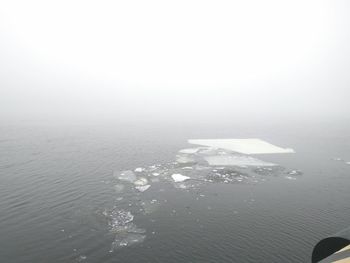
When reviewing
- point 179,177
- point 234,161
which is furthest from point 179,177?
point 234,161

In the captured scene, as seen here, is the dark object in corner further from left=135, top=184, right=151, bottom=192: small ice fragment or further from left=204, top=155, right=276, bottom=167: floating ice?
left=204, top=155, right=276, bottom=167: floating ice

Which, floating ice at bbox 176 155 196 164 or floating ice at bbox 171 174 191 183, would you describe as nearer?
floating ice at bbox 171 174 191 183

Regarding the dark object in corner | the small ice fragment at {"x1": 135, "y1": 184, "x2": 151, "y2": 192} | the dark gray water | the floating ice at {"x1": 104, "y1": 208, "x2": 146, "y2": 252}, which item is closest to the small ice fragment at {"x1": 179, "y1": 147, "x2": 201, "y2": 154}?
the dark gray water

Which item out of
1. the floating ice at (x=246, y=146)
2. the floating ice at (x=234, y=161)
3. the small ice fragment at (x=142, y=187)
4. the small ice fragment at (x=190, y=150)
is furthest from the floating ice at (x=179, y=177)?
the floating ice at (x=246, y=146)

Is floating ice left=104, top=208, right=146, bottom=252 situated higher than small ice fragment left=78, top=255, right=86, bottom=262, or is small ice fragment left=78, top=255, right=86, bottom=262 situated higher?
floating ice left=104, top=208, right=146, bottom=252

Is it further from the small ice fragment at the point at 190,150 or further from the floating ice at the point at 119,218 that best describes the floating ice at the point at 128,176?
the small ice fragment at the point at 190,150

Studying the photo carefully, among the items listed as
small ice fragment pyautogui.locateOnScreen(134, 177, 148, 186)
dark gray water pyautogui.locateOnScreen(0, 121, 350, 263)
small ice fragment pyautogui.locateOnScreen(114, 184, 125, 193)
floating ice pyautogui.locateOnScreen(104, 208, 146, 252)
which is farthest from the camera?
small ice fragment pyautogui.locateOnScreen(134, 177, 148, 186)

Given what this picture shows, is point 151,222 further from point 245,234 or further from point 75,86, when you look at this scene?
point 75,86
